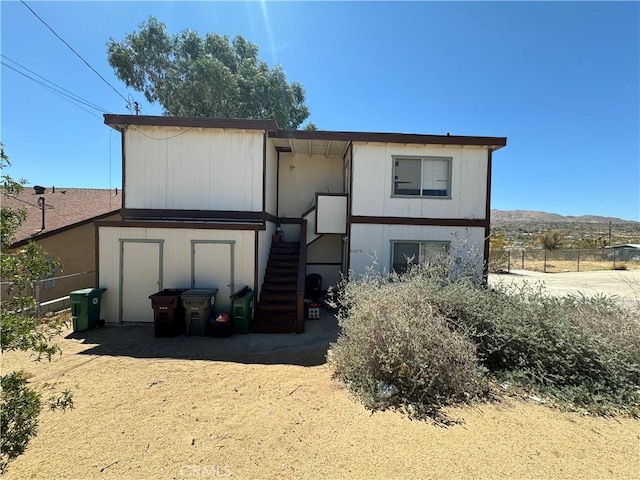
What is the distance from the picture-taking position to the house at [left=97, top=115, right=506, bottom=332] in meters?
7.27

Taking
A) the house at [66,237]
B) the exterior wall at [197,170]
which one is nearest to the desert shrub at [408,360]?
the exterior wall at [197,170]

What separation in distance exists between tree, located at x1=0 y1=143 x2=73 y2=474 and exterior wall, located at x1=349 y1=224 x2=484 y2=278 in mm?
7297

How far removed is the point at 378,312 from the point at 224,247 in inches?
178

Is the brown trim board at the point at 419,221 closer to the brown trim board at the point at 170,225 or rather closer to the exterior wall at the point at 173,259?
the exterior wall at the point at 173,259

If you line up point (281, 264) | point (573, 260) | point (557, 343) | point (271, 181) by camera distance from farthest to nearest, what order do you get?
point (573, 260) < point (271, 181) < point (281, 264) < point (557, 343)

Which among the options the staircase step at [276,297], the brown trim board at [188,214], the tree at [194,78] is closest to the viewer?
the staircase step at [276,297]

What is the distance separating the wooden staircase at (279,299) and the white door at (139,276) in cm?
265

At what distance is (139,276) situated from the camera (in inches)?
286

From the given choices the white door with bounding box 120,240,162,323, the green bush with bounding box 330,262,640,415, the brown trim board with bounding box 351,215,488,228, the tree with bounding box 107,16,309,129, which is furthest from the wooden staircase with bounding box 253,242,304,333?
the tree with bounding box 107,16,309,129

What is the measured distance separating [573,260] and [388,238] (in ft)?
81.5

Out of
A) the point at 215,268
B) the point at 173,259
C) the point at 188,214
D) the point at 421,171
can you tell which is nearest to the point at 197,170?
the point at 188,214

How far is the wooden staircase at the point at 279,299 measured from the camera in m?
6.91

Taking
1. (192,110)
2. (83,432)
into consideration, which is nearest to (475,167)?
(83,432)

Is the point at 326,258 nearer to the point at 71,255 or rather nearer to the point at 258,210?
the point at 258,210
